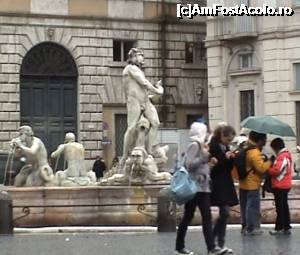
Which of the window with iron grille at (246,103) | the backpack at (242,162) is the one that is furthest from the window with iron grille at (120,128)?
the backpack at (242,162)

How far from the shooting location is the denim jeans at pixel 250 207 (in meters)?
15.5

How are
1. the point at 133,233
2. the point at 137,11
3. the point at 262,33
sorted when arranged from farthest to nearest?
the point at 137,11
the point at 262,33
the point at 133,233

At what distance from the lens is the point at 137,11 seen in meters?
40.9

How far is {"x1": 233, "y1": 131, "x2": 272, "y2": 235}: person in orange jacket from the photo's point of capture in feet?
50.3

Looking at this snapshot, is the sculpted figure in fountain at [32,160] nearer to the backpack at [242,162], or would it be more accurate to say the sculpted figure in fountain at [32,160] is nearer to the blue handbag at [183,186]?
the backpack at [242,162]

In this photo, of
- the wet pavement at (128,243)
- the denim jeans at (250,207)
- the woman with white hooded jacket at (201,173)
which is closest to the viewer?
the woman with white hooded jacket at (201,173)

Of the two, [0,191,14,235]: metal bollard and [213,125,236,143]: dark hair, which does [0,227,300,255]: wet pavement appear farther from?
[213,125,236,143]: dark hair

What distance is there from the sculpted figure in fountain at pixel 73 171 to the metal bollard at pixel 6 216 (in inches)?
105

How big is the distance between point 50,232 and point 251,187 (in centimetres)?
401

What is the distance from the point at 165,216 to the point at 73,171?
3.72 meters

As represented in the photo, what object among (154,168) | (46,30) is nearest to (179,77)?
(46,30)

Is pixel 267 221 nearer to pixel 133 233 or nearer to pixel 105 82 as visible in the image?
pixel 133 233

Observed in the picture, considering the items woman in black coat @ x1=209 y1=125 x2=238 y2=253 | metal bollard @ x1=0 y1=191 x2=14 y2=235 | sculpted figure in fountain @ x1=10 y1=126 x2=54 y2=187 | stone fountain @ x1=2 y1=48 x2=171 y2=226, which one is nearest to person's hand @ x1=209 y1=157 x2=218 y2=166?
woman in black coat @ x1=209 y1=125 x2=238 y2=253

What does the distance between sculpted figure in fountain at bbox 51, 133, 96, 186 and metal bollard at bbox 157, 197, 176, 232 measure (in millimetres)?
3249
